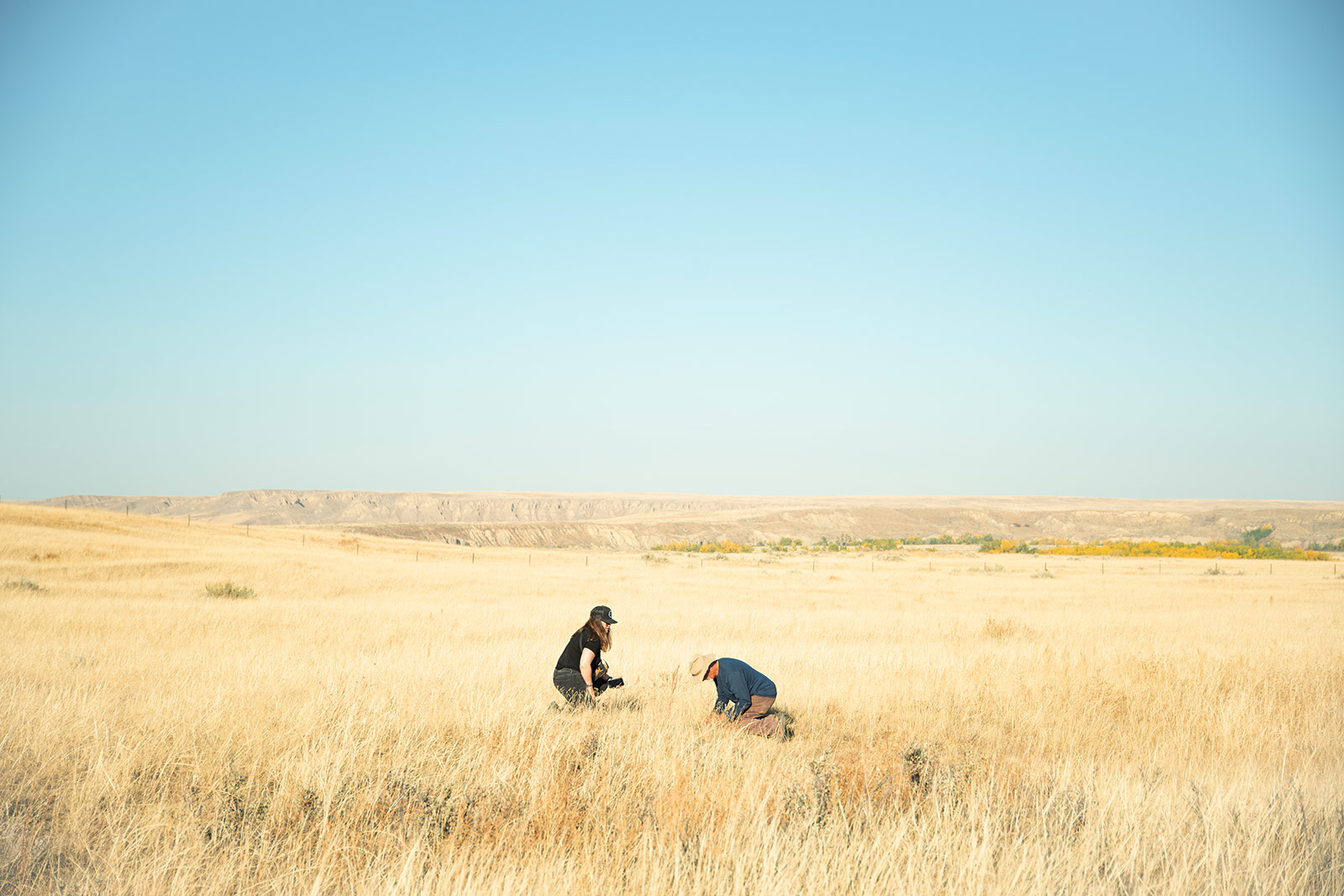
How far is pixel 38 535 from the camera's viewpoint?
98.6 feet

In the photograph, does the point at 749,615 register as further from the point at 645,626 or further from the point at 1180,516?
the point at 1180,516

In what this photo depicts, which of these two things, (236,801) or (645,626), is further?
(645,626)

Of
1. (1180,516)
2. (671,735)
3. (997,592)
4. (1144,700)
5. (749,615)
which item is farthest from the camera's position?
(1180,516)

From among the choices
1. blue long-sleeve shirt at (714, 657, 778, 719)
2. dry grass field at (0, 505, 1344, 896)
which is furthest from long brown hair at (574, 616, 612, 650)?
blue long-sleeve shirt at (714, 657, 778, 719)

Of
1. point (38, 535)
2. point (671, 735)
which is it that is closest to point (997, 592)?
point (671, 735)

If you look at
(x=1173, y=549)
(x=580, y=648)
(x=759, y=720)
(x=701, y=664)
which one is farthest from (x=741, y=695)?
(x=1173, y=549)

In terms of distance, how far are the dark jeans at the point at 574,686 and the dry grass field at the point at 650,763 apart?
11.3 inches

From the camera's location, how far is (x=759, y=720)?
23.5ft

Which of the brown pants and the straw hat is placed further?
the brown pants

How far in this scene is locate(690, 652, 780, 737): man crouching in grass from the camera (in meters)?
7.06

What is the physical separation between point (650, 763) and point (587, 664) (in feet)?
6.98

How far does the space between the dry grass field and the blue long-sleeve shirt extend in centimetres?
37

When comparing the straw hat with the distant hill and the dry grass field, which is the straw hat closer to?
the dry grass field

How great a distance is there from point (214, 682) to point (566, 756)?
5.40 m
